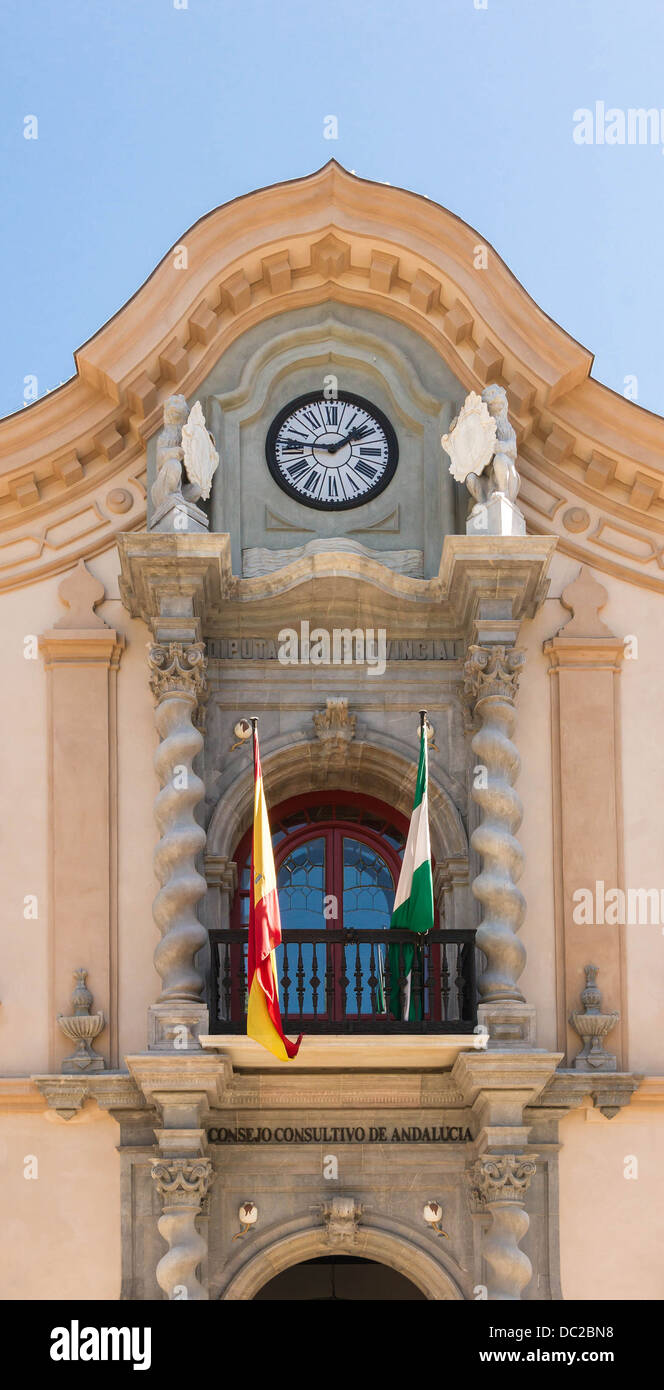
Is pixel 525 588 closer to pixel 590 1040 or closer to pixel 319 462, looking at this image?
pixel 319 462

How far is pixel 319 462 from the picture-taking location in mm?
21375

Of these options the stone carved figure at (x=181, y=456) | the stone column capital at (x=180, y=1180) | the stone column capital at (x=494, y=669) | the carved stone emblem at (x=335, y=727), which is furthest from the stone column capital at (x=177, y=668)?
the stone column capital at (x=180, y=1180)

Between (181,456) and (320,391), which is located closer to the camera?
(181,456)

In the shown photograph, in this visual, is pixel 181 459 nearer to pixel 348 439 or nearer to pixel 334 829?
pixel 348 439

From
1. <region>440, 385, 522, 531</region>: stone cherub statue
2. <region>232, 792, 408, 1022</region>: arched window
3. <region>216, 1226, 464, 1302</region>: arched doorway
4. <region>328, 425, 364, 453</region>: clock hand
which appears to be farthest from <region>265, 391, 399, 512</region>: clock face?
<region>216, 1226, 464, 1302</region>: arched doorway

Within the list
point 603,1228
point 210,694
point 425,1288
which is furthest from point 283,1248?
point 210,694

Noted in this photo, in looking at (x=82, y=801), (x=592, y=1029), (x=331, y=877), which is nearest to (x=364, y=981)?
(x=331, y=877)

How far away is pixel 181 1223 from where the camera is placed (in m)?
18.7

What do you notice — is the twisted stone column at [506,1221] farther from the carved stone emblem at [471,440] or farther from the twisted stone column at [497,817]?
the carved stone emblem at [471,440]

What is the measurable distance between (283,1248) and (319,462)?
661 centimetres

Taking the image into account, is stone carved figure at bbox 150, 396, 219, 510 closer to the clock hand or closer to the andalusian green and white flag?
the clock hand

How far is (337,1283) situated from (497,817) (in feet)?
19.5

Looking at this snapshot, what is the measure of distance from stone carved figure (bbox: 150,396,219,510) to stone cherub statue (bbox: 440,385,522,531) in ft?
6.77

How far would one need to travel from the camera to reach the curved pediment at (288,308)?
21.0 metres
